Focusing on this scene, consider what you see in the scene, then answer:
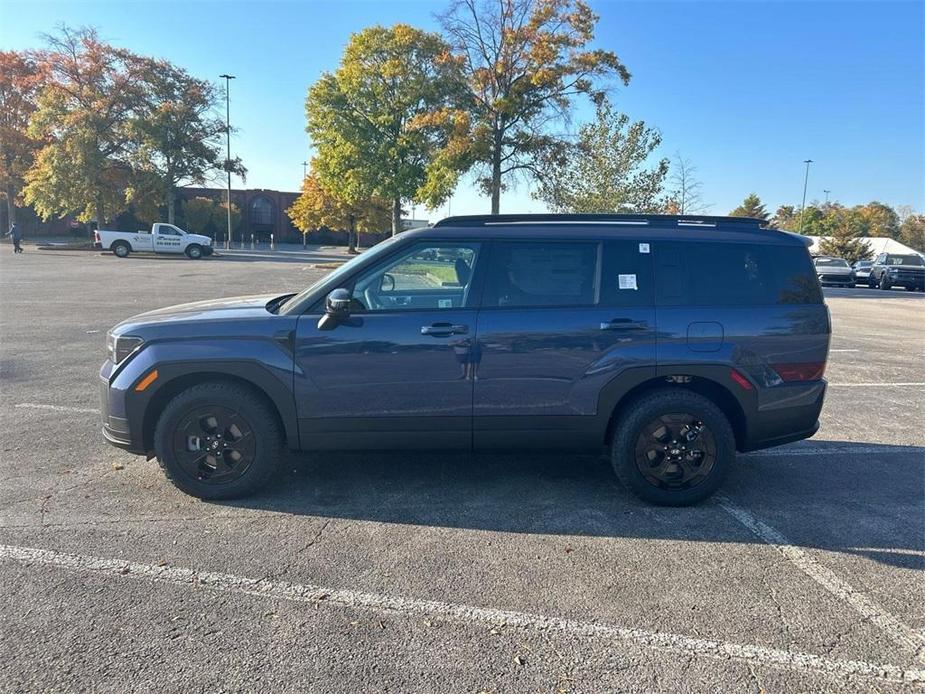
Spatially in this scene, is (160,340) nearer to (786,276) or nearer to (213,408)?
(213,408)

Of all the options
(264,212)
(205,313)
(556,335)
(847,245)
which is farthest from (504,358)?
(264,212)

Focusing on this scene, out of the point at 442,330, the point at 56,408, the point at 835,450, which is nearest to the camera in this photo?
the point at 442,330

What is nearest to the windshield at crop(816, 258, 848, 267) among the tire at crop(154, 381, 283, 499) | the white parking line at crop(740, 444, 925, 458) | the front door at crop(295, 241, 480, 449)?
the white parking line at crop(740, 444, 925, 458)

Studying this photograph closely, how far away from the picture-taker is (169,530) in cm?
375

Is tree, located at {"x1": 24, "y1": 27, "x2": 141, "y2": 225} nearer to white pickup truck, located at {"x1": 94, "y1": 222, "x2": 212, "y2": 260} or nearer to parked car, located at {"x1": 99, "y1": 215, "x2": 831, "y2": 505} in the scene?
white pickup truck, located at {"x1": 94, "y1": 222, "x2": 212, "y2": 260}

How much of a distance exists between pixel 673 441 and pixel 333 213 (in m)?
48.7

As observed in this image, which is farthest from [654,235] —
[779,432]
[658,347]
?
[779,432]

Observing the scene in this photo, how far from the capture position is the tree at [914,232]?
69000mm

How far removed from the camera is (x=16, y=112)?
46.4 metres

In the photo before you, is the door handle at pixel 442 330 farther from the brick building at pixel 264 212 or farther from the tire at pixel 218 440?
the brick building at pixel 264 212

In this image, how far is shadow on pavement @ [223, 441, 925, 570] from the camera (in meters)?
3.87

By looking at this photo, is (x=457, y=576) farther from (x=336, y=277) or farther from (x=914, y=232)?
(x=914, y=232)

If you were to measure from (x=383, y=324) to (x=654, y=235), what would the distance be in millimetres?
1972

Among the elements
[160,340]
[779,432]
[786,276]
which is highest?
[786,276]
